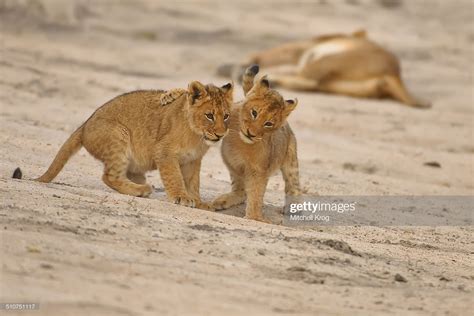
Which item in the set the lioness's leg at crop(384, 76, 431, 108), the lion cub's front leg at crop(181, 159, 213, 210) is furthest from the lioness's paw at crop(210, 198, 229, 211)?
the lioness's leg at crop(384, 76, 431, 108)

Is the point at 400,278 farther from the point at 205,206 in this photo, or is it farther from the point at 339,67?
the point at 339,67

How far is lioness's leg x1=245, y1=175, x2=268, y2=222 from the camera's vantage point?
7.90 metres

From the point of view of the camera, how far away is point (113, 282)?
5.48 m

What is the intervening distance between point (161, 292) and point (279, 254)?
118 centimetres

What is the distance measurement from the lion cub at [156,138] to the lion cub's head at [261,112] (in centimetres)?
16

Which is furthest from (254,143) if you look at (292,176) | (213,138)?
(292,176)

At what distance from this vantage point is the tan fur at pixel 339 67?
15125 mm

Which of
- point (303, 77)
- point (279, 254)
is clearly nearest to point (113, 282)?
point (279, 254)

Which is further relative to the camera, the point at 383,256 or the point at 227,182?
the point at 227,182

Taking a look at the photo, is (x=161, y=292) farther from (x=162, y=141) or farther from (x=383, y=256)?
(x=162, y=141)

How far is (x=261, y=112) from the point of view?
7758mm

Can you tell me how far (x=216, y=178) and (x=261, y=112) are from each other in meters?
1.86

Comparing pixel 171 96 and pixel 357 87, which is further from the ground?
pixel 357 87

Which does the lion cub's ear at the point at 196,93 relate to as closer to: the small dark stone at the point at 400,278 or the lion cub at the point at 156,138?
the lion cub at the point at 156,138
